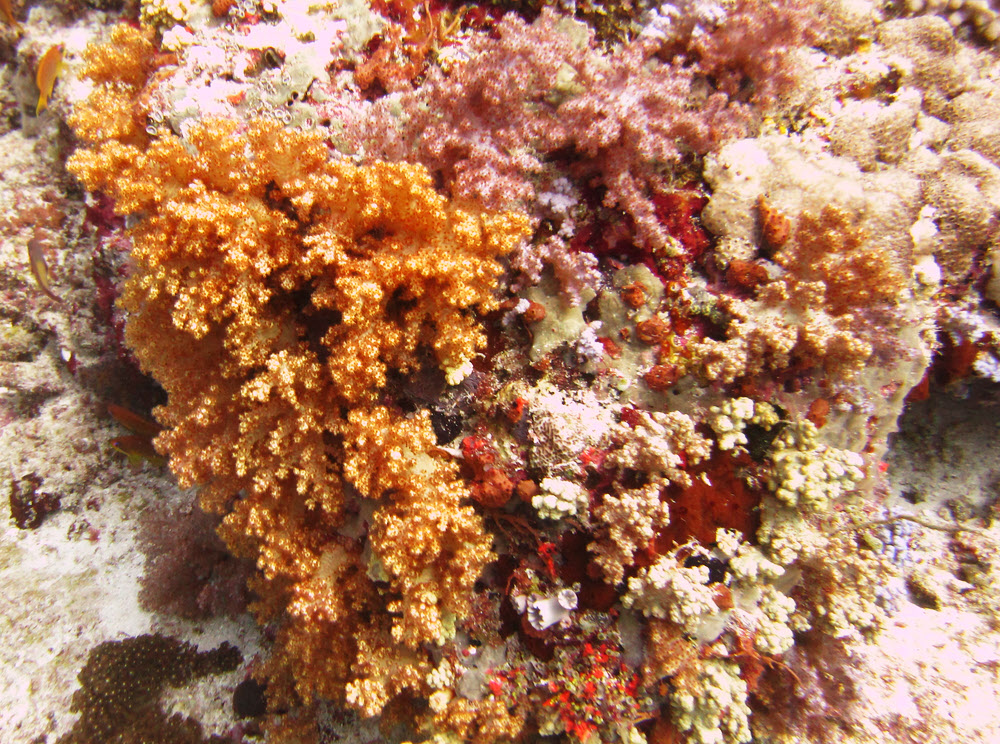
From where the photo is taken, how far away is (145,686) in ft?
16.3

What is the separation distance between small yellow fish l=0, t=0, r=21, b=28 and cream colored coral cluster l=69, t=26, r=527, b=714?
3601mm

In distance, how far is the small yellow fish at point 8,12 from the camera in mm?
5277

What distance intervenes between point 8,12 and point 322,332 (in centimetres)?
584

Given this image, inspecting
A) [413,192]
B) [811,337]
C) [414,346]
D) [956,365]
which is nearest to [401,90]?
[413,192]

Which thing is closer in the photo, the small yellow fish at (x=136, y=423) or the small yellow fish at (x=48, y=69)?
the small yellow fish at (x=48, y=69)

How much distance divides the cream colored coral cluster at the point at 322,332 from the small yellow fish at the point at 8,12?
3.60m

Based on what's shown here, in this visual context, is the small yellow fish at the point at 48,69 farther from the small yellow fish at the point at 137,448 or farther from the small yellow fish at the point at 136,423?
the small yellow fish at the point at 137,448

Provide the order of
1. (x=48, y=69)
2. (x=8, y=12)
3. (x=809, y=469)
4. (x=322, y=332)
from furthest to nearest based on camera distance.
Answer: (x=8, y=12) < (x=48, y=69) < (x=322, y=332) < (x=809, y=469)

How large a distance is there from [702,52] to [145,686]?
7499 millimetres

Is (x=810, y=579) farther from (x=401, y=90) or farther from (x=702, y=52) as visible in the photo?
(x=401, y=90)

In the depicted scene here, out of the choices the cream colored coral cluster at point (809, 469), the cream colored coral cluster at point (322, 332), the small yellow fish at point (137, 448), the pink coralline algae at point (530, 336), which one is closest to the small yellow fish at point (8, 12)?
the pink coralline algae at point (530, 336)

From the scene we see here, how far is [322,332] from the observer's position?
3.28 meters

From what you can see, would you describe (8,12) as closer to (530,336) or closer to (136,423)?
(136,423)

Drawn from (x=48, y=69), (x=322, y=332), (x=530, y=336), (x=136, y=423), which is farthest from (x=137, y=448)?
(x=530, y=336)
